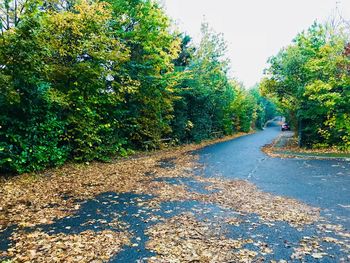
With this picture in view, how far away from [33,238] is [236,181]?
21.4 ft

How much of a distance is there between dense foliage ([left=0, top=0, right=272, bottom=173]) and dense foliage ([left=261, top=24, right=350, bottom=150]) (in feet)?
27.3

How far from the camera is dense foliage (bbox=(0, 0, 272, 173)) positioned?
842 centimetres

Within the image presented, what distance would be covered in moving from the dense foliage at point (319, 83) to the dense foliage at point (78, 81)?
8.32m

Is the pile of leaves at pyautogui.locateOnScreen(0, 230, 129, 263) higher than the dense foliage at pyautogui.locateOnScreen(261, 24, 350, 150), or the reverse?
the dense foliage at pyautogui.locateOnScreen(261, 24, 350, 150)

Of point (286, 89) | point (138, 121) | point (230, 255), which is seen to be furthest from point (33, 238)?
point (286, 89)

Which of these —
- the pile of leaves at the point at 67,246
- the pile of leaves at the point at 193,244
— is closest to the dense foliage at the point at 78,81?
the pile of leaves at the point at 67,246

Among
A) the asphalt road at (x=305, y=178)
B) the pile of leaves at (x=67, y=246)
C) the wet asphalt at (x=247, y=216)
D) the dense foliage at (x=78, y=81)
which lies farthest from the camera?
the dense foliage at (x=78, y=81)

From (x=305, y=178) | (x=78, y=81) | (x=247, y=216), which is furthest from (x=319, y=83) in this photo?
(x=78, y=81)

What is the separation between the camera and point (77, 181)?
29.0 ft

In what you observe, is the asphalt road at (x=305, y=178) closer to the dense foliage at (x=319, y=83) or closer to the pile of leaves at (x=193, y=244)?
the pile of leaves at (x=193, y=244)

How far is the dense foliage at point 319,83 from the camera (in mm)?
15273

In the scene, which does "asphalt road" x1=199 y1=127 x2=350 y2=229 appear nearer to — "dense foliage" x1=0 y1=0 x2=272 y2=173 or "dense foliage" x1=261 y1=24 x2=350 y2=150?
"dense foliage" x1=261 y1=24 x2=350 y2=150

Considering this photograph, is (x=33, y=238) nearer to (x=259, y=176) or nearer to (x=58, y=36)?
(x=259, y=176)

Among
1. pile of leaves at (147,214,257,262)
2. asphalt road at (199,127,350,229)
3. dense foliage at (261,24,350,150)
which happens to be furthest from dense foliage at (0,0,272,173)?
dense foliage at (261,24,350,150)
